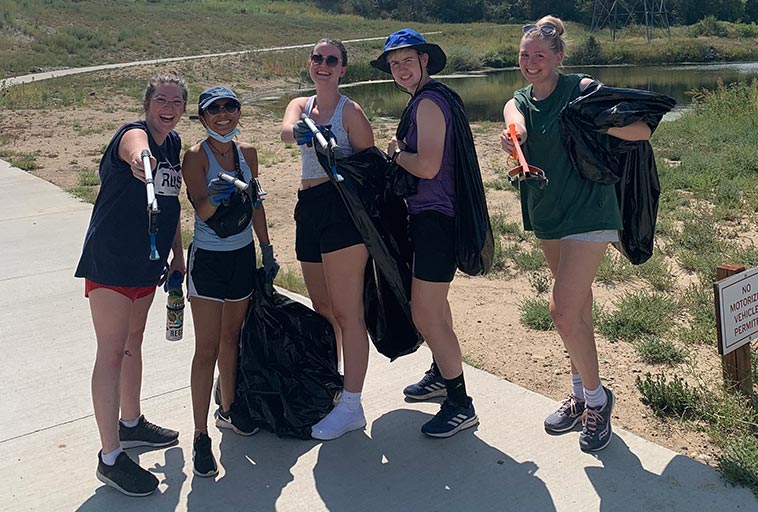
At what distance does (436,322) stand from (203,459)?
1.17m

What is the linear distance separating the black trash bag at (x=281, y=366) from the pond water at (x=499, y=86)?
56.1 feet

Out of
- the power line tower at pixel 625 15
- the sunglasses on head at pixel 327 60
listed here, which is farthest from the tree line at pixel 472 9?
the sunglasses on head at pixel 327 60

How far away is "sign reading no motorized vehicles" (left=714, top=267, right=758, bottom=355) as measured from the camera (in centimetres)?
336

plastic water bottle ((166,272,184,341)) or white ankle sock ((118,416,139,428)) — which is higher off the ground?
plastic water bottle ((166,272,184,341))

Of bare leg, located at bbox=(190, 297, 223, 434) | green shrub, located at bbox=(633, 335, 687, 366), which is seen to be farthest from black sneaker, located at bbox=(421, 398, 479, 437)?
green shrub, located at bbox=(633, 335, 687, 366)

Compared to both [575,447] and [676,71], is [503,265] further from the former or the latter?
[676,71]

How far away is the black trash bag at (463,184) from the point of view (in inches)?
128

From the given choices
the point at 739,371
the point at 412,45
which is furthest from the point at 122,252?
the point at 739,371

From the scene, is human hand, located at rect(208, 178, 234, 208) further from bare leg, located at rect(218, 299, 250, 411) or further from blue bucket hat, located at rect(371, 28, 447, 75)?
blue bucket hat, located at rect(371, 28, 447, 75)

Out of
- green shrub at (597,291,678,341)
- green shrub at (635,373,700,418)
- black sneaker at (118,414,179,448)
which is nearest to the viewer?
black sneaker at (118,414,179,448)

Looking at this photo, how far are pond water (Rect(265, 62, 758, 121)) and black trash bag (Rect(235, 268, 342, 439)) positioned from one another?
56.1 feet

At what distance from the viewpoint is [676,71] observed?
117 ft

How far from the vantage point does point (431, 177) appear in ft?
10.5

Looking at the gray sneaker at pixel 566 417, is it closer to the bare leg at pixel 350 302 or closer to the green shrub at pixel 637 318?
the bare leg at pixel 350 302
